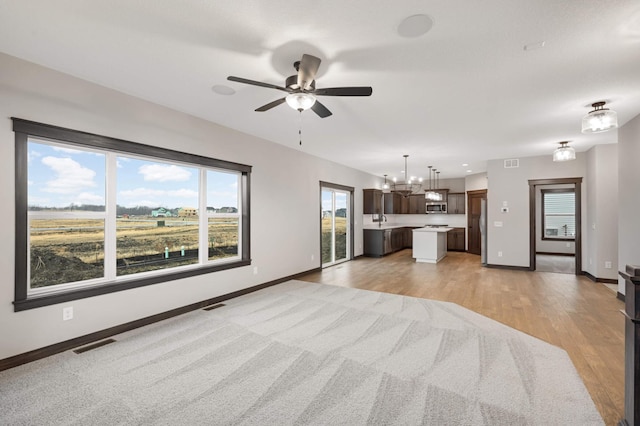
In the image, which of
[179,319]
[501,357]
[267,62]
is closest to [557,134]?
[501,357]

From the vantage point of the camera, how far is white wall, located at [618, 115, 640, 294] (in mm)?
4129

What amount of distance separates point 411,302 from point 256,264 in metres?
2.68

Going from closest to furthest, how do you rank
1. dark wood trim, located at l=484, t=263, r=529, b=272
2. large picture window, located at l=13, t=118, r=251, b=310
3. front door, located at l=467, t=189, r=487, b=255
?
1. large picture window, located at l=13, t=118, r=251, b=310
2. dark wood trim, located at l=484, t=263, r=529, b=272
3. front door, located at l=467, t=189, r=487, b=255

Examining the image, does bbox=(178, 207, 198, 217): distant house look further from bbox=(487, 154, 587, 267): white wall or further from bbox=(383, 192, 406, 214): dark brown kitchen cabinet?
bbox=(383, 192, 406, 214): dark brown kitchen cabinet

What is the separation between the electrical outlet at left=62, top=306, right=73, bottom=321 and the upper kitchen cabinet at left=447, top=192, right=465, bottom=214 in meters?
10.8

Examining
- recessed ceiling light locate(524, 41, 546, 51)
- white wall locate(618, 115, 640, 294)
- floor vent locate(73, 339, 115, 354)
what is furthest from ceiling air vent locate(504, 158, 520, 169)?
floor vent locate(73, 339, 115, 354)

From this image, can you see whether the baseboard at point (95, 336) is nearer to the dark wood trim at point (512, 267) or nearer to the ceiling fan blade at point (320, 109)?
the ceiling fan blade at point (320, 109)

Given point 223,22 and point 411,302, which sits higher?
point 223,22

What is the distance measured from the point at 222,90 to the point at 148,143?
3.92ft

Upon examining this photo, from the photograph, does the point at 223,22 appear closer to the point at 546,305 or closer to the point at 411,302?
the point at 411,302

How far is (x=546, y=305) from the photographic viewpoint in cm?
427

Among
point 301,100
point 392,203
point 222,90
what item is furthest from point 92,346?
point 392,203

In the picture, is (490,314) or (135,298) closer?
(135,298)

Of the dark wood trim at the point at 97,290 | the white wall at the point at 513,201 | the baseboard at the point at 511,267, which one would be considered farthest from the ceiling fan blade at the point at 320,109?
the baseboard at the point at 511,267
